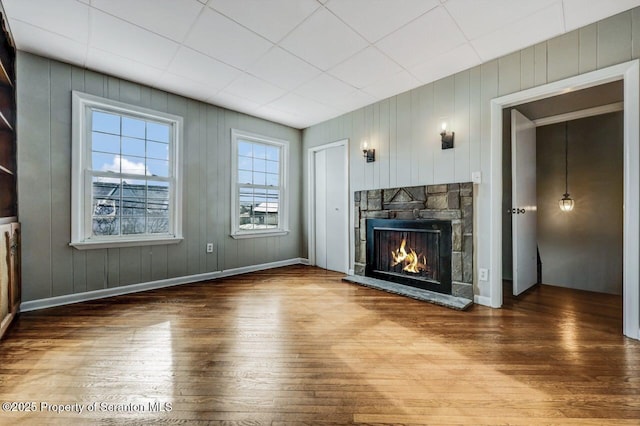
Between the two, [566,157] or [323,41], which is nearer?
[323,41]

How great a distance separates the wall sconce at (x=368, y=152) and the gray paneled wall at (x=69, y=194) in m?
1.75

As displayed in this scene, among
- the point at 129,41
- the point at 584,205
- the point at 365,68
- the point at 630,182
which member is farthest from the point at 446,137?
the point at 129,41

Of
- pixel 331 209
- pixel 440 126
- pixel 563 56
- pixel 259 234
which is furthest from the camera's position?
pixel 331 209

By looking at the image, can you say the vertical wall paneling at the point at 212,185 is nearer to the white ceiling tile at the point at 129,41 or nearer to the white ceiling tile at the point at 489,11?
the white ceiling tile at the point at 129,41

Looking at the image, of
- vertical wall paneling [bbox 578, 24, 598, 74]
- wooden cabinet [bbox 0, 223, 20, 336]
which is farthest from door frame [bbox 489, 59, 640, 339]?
Result: wooden cabinet [bbox 0, 223, 20, 336]

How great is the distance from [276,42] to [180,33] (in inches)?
32.0

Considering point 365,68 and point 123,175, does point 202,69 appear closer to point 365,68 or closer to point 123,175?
point 123,175

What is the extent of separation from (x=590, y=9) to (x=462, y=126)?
1200 millimetres

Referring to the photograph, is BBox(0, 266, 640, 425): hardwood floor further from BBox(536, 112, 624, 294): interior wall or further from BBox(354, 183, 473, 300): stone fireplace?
BBox(536, 112, 624, 294): interior wall

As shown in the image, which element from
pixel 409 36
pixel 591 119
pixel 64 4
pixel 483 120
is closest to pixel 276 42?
pixel 409 36

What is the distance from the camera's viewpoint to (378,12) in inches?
82.2

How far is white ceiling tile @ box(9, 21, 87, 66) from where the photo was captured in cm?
230

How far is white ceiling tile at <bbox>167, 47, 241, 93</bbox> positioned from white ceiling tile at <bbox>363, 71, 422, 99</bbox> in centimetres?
162

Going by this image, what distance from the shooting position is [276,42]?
2.46m
